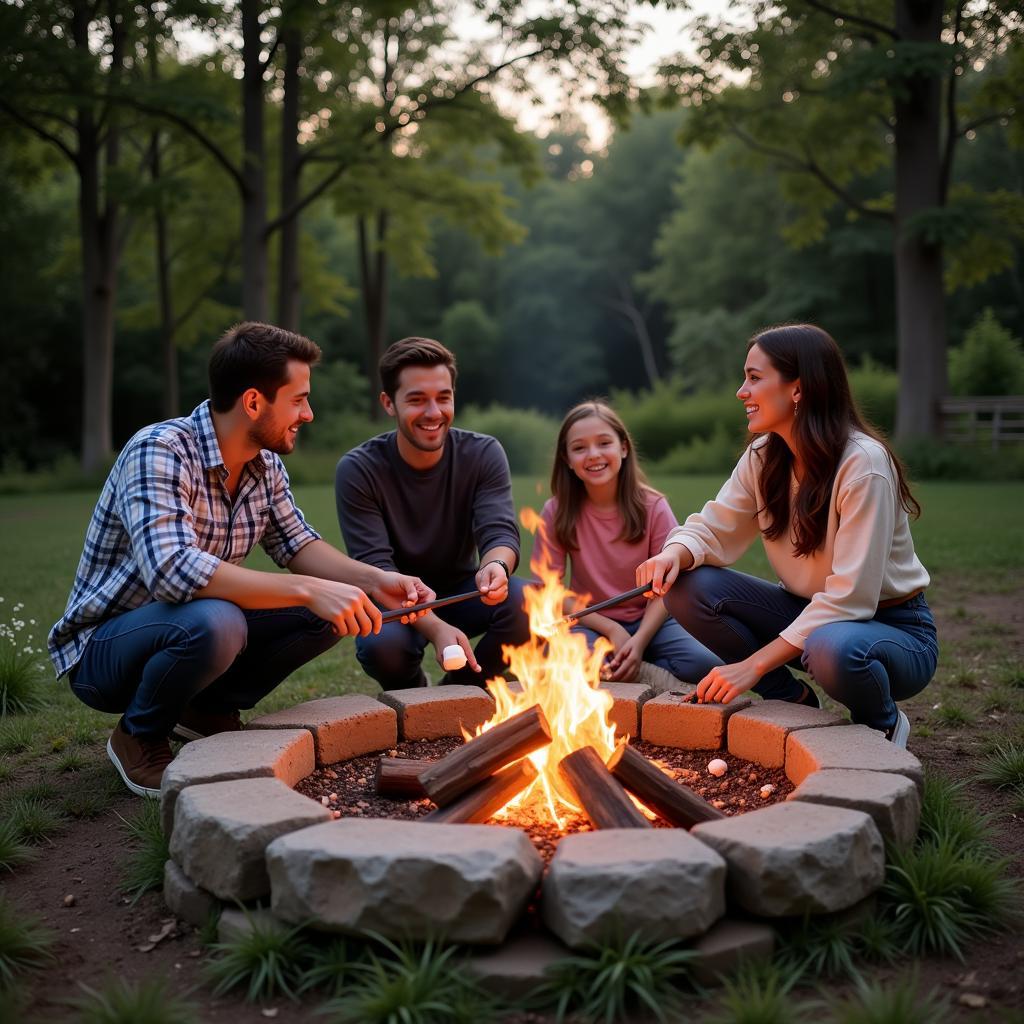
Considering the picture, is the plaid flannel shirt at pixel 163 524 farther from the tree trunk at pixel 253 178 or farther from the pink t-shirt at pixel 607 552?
the tree trunk at pixel 253 178

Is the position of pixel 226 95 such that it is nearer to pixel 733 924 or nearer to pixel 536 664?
pixel 536 664

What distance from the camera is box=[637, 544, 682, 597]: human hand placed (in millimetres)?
3707

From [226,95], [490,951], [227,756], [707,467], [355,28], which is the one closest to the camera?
[490,951]

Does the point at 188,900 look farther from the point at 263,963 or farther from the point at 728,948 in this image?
the point at 728,948

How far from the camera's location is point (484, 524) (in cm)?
451

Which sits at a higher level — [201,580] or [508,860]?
[201,580]

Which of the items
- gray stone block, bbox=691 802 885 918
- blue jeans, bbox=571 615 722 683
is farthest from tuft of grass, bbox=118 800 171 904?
blue jeans, bbox=571 615 722 683

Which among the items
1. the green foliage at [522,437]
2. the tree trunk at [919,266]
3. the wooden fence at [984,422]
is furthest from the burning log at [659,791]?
the green foliage at [522,437]

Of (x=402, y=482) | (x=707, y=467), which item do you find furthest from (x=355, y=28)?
(x=402, y=482)

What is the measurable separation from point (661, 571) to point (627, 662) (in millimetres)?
765

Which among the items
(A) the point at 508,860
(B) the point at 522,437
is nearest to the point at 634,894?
(A) the point at 508,860

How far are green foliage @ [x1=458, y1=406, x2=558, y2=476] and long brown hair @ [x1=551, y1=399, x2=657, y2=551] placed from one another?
18.6 m

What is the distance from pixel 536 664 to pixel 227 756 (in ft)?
3.48

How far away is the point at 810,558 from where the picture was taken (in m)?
3.64
